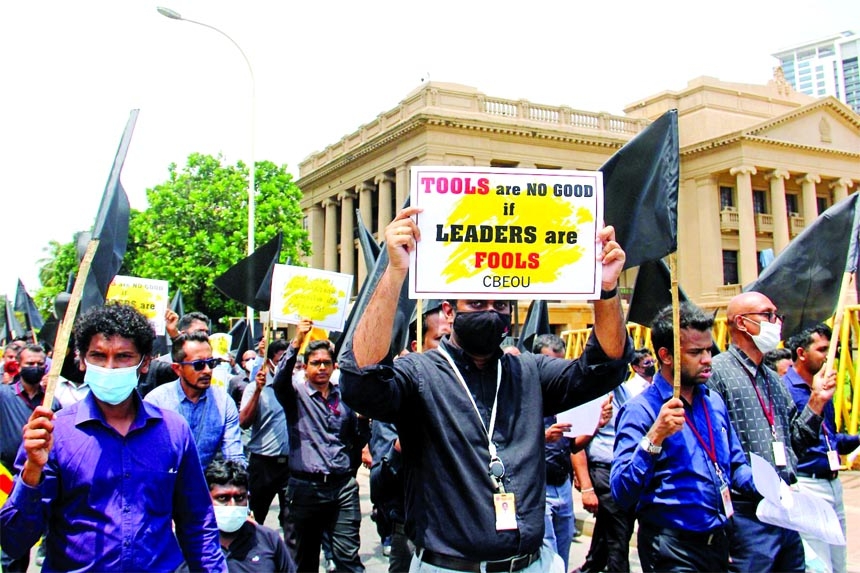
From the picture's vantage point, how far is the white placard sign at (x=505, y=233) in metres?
3.19

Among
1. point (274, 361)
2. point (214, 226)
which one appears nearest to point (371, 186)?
point (214, 226)

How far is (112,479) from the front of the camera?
2863mm

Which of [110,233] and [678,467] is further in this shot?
[110,233]

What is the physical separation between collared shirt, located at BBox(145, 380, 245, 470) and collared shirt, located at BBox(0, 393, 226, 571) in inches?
72.2

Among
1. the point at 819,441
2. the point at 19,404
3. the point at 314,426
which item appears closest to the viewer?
the point at 819,441

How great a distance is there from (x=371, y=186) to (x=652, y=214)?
40.9 meters

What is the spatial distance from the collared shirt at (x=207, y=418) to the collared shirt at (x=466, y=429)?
7.33 ft

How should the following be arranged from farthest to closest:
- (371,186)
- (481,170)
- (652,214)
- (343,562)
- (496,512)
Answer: (371,186), (343,562), (652,214), (481,170), (496,512)

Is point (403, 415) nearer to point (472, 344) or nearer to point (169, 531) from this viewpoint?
point (472, 344)

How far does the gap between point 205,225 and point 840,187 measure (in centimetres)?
3631

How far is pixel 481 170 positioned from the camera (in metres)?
3.30

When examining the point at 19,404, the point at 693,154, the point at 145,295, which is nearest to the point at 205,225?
the point at 693,154

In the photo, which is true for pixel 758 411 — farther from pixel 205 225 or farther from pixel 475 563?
pixel 205 225

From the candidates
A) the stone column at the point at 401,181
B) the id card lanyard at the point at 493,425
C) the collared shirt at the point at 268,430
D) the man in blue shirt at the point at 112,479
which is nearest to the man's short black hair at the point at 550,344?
the collared shirt at the point at 268,430
